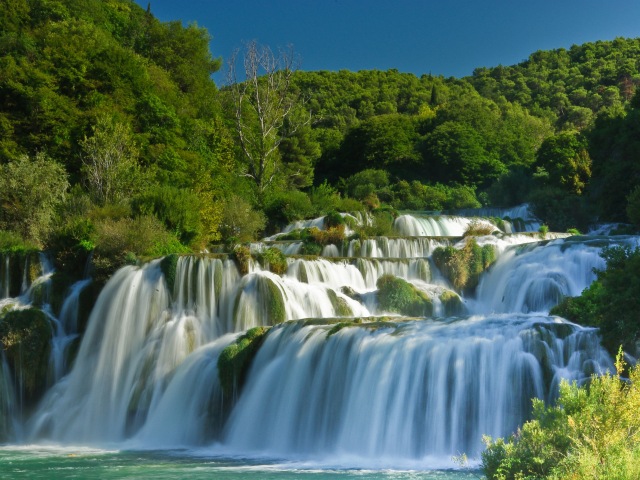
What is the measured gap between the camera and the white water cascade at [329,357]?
53.4 ft

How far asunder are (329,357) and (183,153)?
25272 mm

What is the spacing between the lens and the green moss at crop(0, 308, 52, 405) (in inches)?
918

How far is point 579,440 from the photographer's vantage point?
7918 mm

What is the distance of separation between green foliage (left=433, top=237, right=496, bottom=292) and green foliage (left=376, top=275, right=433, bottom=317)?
8.10 ft

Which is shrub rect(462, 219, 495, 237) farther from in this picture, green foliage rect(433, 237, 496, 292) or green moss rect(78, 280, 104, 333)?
green moss rect(78, 280, 104, 333)

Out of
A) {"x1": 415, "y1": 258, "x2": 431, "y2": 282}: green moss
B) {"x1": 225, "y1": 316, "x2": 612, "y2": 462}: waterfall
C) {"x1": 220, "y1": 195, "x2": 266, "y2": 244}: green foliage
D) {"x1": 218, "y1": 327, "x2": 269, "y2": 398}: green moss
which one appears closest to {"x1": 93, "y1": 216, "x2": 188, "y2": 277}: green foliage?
{"x1": 218, "y1": 327, "x2": 269, "y2": 398}: green moss

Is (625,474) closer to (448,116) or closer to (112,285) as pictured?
(112,285)

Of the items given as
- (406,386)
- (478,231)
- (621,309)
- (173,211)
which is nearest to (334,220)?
(478,231)

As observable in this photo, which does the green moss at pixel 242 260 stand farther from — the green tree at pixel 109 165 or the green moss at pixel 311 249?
the green tree at pixel 109 165

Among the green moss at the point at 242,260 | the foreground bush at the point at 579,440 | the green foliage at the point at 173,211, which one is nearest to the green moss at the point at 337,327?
the green moss at the point at 242,260

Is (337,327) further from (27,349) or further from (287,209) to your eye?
(287,209)

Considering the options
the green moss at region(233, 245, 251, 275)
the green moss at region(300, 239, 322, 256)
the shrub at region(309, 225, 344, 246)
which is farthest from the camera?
the shrub at region(309, 225, 344, 246)

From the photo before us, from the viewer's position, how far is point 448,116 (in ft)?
248

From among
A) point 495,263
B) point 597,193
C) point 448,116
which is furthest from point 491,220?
point 448,116
